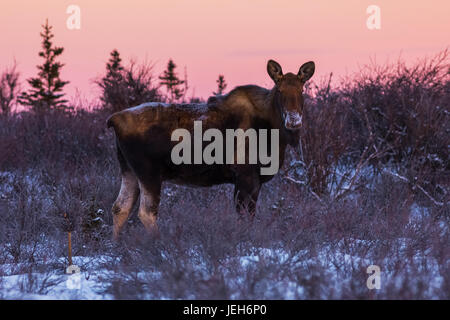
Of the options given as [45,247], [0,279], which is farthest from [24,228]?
[0,279]

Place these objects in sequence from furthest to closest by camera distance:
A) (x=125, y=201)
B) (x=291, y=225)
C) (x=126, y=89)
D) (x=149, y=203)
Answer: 1. (x=126, y=89)
2. (x=125, y=201)
3. (x=149, y=203)
4. (x=291, y=225)

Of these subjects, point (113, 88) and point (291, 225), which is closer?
point (291, 225)

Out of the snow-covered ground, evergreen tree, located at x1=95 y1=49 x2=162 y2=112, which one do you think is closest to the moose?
the snow-covered ground

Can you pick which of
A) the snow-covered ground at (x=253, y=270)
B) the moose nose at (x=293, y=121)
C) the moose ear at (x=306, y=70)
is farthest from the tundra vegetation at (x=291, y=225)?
the moose ear at (x=306, y=70)

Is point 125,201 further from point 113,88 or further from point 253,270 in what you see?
point 113,88

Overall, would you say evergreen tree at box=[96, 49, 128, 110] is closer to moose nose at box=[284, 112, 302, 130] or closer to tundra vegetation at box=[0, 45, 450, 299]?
tundra vegetation at box=[0, 45, 450, 299]

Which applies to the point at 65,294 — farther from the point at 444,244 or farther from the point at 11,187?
the point at 11,187

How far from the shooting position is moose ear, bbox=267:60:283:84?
6.98m

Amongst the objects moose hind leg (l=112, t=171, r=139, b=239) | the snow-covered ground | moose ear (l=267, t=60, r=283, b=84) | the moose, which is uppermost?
moose ear (l=267, t=60, r=283, b=84)

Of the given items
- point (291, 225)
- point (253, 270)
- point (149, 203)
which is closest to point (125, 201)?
point (149, 203)

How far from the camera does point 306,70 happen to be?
7113 millimetres

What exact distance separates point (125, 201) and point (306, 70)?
265cm

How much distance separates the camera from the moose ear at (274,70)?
6.98 meters
